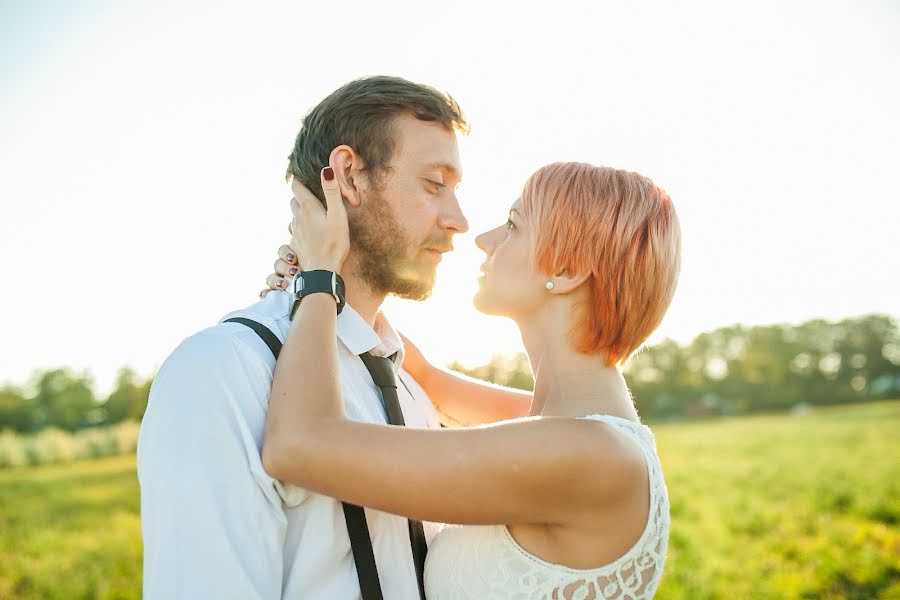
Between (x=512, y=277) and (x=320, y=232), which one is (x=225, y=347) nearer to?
(x=320, y=232)

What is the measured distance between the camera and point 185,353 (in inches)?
80.1

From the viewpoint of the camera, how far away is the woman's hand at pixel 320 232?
261 cm

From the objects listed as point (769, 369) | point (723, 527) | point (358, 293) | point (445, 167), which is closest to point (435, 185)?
point (445, 167)

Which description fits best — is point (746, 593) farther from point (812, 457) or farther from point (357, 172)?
point (812, 457)

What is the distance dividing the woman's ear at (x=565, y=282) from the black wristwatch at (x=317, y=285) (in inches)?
32.2

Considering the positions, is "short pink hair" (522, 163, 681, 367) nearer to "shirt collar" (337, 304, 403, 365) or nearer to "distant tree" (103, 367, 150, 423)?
"shirt collar" (337, 304, 403, 365)

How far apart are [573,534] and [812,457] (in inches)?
1151

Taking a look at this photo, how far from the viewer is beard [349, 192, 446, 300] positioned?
310 centimetres

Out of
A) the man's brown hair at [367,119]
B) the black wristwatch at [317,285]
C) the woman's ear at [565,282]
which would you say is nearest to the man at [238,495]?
the black wristwatch at [317,285]

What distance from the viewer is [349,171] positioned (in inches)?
126

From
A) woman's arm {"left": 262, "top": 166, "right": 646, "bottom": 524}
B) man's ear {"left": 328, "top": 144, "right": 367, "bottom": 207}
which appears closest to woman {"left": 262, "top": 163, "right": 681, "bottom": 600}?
woman's arm {"left": 262, "top": 166, "right": 646, "bottom": 524}

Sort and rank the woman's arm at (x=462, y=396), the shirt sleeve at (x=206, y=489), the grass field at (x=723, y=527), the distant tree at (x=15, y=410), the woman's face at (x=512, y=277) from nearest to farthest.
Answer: the shirt sleeve at (x=206, y=489)
the woman's face at (x=512, y=277)
the woman's arm at (x=462, y=396)
the grass field at (x=723, y=527)
the distant tree at (x=15, y=410)

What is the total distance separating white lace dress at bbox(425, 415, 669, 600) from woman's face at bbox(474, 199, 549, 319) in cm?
59

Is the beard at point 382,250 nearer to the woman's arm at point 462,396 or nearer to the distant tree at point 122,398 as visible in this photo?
the woman's arm at point 462,396
